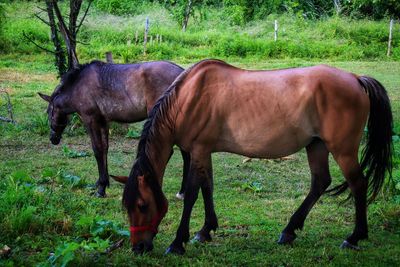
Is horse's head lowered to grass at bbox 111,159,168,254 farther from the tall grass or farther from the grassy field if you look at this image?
the tall grass

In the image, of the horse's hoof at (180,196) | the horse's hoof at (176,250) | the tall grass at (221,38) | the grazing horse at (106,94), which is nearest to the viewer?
the horse's hoof at (176,250)

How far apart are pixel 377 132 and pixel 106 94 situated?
3.58 meters

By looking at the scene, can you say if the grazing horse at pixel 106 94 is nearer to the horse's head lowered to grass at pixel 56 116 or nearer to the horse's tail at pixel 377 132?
the horse's head lowered to grass at pixel 56 116

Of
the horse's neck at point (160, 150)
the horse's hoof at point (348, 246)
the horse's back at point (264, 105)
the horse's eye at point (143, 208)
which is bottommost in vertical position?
the horse's hoof at point (348, 246)

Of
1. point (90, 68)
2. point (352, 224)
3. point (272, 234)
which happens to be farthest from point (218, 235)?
point (90, 68)

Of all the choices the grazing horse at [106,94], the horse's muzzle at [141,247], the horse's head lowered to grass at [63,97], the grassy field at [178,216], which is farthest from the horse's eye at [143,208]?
the horse's head lowered to grass at [63,97]

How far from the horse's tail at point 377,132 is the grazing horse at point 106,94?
2760mm

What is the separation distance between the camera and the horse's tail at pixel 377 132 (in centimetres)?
498

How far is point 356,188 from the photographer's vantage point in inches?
191

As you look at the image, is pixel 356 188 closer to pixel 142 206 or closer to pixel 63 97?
pixel 142 206

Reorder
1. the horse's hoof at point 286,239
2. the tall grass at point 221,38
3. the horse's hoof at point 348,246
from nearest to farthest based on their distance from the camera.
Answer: the horse's hoof at point 348,246 < the horse's hoof at point 286,239 < the tall grass at point 221,38

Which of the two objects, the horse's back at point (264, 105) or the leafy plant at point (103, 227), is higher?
the horse's back at point (264, 105)

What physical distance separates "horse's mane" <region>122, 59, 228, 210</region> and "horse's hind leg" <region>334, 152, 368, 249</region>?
5.12ft

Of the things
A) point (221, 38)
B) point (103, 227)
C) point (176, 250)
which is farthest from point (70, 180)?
point (221, 38)
